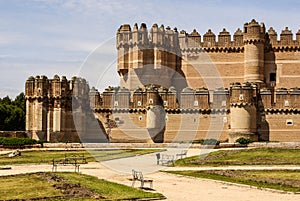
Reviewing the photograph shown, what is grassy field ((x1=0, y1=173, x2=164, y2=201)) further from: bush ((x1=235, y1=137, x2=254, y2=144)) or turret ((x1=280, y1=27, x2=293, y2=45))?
turret ((x1=280, y1=27, x2=293, y2=45))

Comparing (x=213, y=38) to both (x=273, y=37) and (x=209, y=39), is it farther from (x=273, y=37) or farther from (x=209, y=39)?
(x=273, y=37)

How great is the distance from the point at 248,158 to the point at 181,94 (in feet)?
74.2

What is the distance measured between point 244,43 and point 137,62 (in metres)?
13.9

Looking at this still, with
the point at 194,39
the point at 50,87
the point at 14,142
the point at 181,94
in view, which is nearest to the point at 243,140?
the point at 181,94

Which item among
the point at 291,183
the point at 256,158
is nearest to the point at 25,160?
the point at 256,158

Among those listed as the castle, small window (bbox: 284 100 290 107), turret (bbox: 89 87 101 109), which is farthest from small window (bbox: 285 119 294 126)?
turret (bbox: 89 87 101 109)

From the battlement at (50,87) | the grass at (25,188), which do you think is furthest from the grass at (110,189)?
the battlement at (50,87)

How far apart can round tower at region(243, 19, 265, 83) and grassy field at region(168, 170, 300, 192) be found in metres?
38.5

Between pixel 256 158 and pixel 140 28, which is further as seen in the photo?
pixel 140 28

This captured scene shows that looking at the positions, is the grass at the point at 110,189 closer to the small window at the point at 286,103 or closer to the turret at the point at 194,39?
the small window at the point at 286,103

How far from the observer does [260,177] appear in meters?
28.2

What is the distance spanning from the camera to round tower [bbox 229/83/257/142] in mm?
57906

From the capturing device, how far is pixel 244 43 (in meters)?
69.2

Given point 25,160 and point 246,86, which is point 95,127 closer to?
point 246,86
